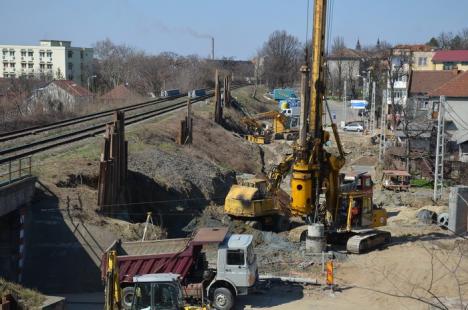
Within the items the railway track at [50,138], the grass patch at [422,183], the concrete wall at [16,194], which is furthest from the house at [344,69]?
the concrete wall at [16,194]

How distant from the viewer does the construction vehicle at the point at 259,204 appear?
2825cm

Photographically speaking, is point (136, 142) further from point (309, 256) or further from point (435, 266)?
point (435, 266)

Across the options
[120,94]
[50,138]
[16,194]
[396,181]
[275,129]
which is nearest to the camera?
[16,194]

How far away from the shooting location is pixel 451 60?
11369 cm

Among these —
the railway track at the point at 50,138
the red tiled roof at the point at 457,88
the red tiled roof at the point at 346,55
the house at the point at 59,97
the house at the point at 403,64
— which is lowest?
the railway track at the point at 50,138

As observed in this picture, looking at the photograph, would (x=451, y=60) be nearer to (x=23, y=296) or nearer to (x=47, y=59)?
(x=47, y=59)

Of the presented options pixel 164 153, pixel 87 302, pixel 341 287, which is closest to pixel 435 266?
pixel 341 287

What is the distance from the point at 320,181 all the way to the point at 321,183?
10cm

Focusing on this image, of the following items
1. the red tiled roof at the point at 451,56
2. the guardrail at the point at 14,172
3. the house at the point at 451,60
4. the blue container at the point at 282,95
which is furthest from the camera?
the blue container at the point at 282,95

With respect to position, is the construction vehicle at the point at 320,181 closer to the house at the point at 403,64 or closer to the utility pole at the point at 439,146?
the utility pole at the point at 439,146

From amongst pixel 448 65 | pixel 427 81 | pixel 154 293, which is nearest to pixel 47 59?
pixel 448 65

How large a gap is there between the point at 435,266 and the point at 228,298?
28.3 feet

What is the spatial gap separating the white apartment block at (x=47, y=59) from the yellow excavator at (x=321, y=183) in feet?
393

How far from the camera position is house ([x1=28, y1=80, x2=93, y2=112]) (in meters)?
60.0
